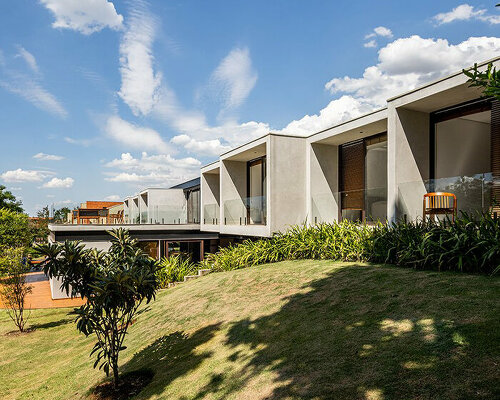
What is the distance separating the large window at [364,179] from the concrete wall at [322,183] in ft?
1.15

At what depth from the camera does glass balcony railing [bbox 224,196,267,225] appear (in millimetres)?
14289

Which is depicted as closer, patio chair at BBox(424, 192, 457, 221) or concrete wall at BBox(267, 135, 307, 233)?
patio chair at BBox(424, 192, 457, 221)

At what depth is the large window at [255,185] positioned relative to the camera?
14836 mm

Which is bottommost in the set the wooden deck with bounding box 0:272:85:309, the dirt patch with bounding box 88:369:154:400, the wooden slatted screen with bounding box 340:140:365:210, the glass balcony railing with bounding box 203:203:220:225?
the wooden deck with bounding box 0:272:85:309

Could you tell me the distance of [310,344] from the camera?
509cm

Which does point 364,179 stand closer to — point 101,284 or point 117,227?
point 101,284

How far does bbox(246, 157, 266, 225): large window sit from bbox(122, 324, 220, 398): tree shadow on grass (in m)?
7.69

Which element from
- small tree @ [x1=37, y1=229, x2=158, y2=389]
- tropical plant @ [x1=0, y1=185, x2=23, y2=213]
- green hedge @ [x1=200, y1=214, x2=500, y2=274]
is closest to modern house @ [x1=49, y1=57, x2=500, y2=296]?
green hedge @ [x1=200, y1=214, x2=500, y2=274]

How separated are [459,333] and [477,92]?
762 cm

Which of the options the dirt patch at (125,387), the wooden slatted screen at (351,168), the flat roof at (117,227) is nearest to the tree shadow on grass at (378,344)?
the dirt patch at (125,387)

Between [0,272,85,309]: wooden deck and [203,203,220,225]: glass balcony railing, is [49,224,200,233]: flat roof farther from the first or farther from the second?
[0,272,85,309]: wooden deck

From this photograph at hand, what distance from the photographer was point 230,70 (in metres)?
15.6

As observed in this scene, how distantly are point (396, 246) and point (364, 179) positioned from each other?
5.51m

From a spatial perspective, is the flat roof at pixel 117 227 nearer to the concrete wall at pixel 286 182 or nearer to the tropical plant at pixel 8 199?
the concrete wall at pixel 286 182
